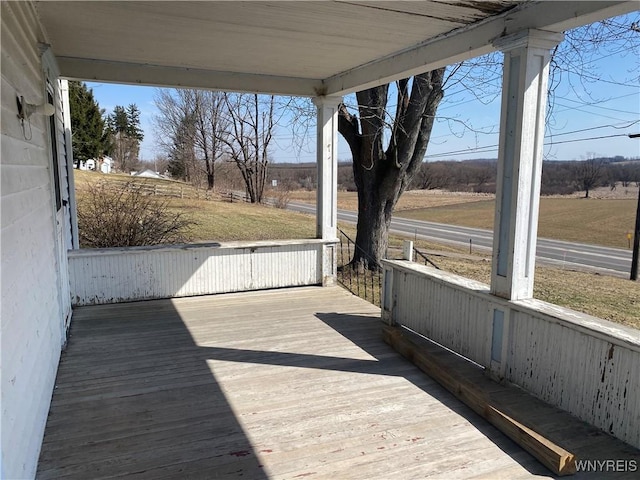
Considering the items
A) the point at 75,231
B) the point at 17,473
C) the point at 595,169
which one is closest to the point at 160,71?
the point at 75,231

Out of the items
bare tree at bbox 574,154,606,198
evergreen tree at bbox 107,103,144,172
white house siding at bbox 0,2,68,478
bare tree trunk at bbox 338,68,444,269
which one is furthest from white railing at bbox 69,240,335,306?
evergreen tree at bbox 107,103,144,172

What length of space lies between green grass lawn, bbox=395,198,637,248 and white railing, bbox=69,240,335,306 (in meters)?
25.2

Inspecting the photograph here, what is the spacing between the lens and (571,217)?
34.3 m

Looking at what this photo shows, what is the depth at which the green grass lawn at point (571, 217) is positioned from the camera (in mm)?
28022

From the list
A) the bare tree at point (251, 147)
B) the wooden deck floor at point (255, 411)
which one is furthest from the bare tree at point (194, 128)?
the wooden deck floor at point (255, 411)

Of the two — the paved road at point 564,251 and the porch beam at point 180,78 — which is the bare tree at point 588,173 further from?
the porch beam at point 180,78

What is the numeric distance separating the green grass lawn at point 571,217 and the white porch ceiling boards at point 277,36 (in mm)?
26274

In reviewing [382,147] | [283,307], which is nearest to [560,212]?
[382,147]

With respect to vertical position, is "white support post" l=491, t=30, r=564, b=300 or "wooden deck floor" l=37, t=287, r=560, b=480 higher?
"white support post" l=491, t=30, r=564, b=300

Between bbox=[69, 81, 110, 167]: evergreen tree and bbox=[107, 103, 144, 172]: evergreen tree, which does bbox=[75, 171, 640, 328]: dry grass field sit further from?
bbox=[107, 103, 144, 172]: evergreen tree

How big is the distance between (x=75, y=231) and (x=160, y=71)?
7.18 feet

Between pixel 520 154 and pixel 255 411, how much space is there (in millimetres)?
2468

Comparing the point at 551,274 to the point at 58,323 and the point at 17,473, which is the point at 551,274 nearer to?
the point at 58,323

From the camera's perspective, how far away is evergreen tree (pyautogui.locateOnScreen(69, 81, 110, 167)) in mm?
27812
